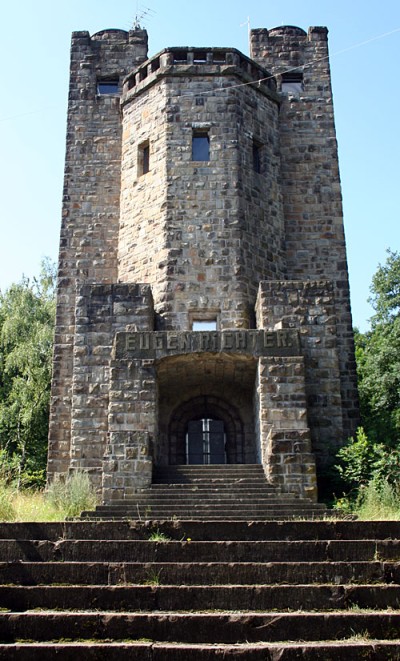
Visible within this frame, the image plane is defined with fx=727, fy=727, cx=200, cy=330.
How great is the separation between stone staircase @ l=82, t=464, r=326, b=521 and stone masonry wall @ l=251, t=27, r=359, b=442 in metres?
4.08

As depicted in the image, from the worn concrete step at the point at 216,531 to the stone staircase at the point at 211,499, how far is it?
5.93 ft

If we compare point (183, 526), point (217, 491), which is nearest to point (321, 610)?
point (183, 526)

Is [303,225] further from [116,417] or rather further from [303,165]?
[116,417]

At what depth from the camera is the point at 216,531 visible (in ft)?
26.9

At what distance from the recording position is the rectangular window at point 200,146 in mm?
15891

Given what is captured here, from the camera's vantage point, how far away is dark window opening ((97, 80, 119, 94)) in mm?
18281

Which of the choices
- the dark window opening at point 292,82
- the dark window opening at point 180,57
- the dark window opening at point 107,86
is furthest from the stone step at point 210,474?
the dark window opening at point 107,86

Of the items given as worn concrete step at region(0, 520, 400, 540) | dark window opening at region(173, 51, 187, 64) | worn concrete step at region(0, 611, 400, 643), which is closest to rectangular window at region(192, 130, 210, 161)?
dark window opening at region(173, 51, 187, 64)

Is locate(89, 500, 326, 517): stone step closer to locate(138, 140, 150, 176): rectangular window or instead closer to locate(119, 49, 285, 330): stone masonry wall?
locate(119, 49, 285, 330): stone masonry wall

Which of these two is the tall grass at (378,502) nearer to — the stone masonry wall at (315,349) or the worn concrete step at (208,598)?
the stone masonry wall at (315,349)

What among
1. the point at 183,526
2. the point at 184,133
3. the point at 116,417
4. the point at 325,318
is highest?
the point at 184,133

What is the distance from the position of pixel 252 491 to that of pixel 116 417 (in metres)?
2.74

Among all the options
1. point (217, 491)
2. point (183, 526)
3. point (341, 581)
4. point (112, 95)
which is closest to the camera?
point (341, 581)

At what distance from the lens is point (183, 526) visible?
8.24 meters
